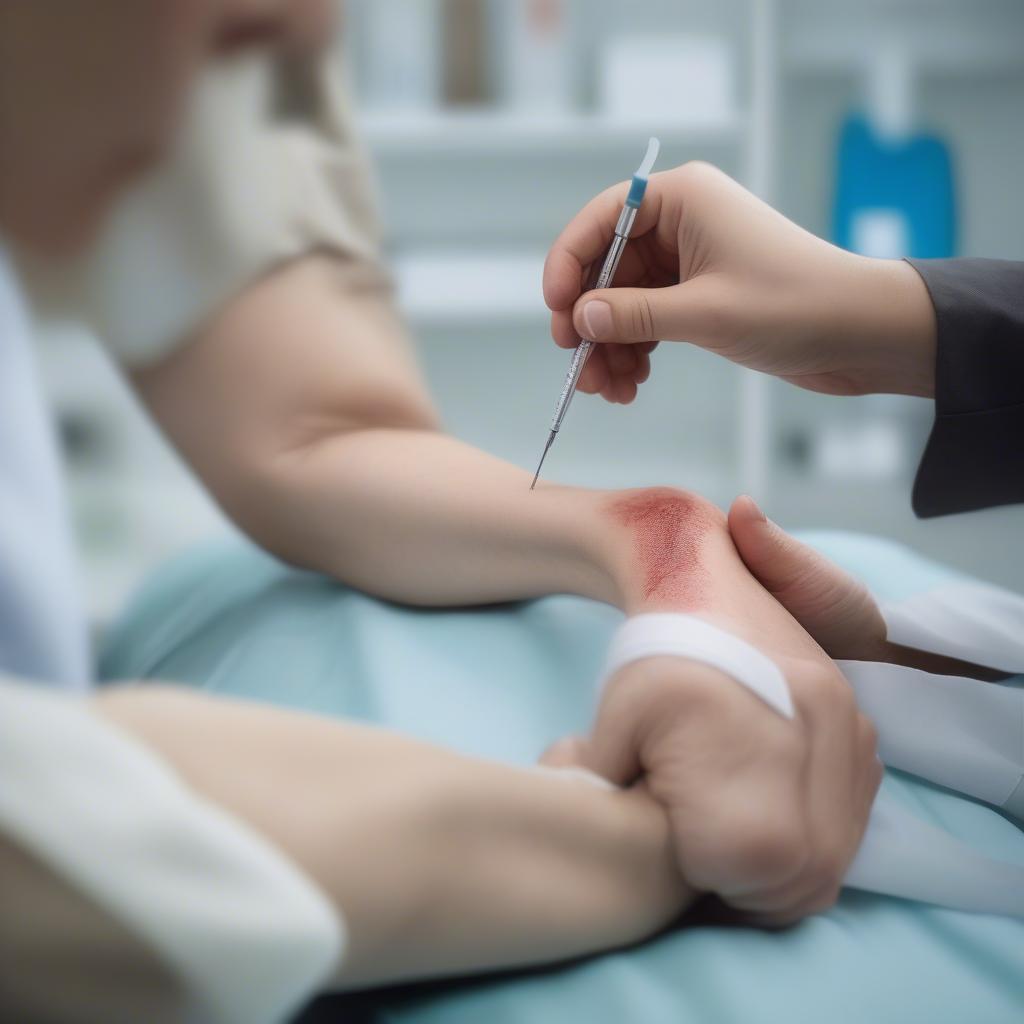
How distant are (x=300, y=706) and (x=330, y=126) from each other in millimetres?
233

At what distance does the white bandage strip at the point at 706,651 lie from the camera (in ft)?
1.26

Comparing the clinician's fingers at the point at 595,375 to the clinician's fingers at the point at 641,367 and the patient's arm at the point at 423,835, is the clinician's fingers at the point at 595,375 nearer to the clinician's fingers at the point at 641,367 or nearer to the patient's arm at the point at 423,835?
the clinician's fingers at the point at 641,367

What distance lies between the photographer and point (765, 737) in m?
0.38

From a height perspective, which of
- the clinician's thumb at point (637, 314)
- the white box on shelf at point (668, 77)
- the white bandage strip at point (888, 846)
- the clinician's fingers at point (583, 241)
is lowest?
the white bandage strip at point (888, 846)

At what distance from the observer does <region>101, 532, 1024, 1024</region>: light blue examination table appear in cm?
33

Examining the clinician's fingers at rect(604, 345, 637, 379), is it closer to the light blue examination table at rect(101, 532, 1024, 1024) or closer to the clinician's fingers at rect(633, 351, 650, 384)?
the clinician's fingers at rect(633, 351, 650, 384)

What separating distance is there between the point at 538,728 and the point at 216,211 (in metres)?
0.23

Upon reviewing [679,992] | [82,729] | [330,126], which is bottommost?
[679,992]

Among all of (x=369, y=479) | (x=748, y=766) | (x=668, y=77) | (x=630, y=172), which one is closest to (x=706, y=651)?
(x=748, y=766)

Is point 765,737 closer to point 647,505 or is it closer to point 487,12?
point 647,505

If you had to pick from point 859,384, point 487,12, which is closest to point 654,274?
point 859,384

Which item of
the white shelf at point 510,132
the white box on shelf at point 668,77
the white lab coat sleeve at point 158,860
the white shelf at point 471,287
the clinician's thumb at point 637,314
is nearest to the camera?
the white lab coat sleeve at point 158,860

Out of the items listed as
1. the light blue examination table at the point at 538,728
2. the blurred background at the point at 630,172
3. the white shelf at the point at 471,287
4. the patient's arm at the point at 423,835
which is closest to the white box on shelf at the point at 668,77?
the blurred background at the point at 630,172

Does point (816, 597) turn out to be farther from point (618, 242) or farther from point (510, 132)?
point (510, 132)
